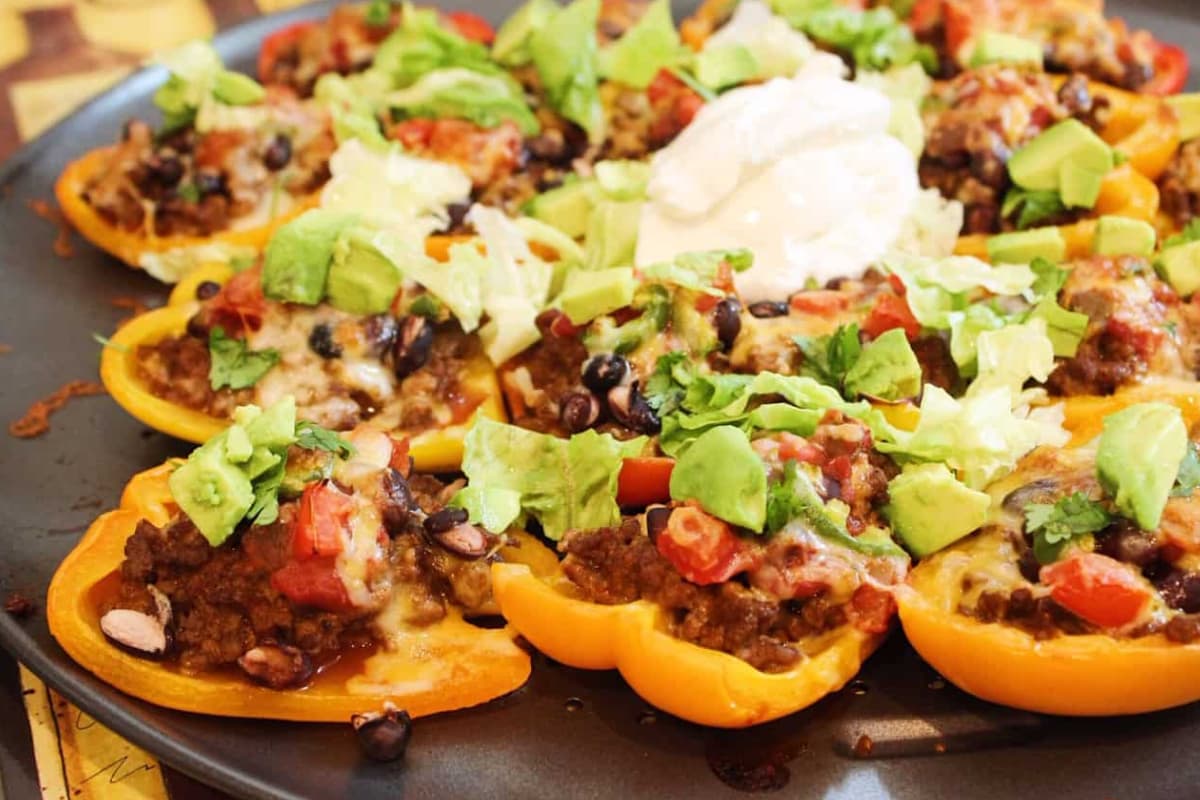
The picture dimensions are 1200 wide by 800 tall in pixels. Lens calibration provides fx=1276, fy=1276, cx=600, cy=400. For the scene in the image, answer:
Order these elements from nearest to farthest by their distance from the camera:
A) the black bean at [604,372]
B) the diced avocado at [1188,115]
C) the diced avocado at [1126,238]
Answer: the black bean at [604,372] → the diced avocado at [1126,238] → the diced avocado at [1188,115]

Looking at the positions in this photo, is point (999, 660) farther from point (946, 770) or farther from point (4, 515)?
point (4, 515)

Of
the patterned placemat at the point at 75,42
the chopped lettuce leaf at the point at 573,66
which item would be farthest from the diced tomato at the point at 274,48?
the chopped lettuce leaf at the point at 573,66

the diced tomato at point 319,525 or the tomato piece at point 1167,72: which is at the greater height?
the tomato piece at point 1167,72

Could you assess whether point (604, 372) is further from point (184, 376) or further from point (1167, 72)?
point (1167, 72)

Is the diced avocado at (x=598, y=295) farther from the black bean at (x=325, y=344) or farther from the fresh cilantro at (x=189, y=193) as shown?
the fresh cilantro at (x=189, y=193)

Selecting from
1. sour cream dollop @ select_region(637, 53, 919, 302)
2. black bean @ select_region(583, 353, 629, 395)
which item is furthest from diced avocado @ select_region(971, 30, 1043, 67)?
black bean @ select_region(583, 353, 629, 395)

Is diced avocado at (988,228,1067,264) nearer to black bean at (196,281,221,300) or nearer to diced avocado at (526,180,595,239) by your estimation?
diced avocado at (526,180,595,239)

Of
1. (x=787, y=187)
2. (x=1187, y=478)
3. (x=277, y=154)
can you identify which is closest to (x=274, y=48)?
(x=277, y=154)
